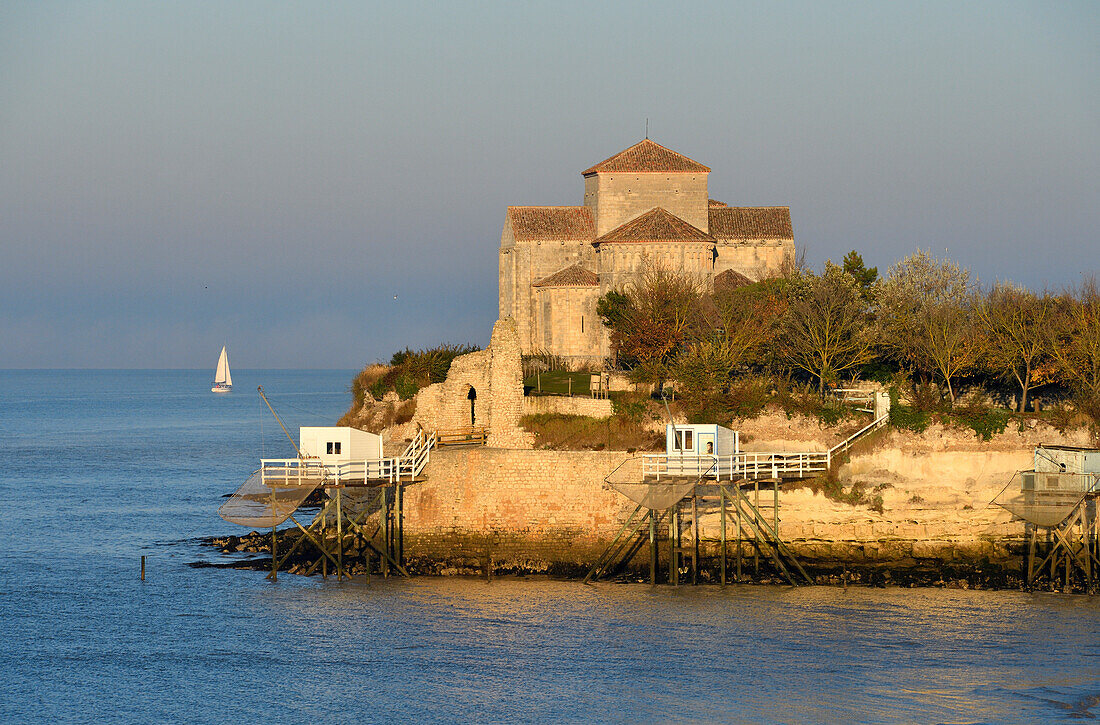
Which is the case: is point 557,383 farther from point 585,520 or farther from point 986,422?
point 986,422

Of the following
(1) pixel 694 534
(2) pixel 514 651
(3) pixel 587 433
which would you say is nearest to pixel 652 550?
(1) pixel 694 534

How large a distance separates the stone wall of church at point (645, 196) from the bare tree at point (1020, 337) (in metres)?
19.9

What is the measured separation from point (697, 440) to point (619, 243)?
24.9m

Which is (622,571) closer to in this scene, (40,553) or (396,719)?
(396,719)

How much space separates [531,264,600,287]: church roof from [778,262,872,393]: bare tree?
1512 centimetres

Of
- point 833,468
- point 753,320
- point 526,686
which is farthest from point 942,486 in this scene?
point 526,686

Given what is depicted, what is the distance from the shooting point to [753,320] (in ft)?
172

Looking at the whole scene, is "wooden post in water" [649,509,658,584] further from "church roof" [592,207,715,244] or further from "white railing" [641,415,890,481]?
"church roof" [592,207,715,244]

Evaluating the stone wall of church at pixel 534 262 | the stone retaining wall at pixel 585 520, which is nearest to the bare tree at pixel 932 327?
the stone retaining wall at pixel 585 520

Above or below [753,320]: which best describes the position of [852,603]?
below

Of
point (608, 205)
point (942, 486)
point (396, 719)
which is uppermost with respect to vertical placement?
point (608, 205)

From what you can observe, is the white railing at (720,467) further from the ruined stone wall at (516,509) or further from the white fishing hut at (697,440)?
the ruined stone wall at (516,509)

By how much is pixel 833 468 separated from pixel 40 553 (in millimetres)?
27009

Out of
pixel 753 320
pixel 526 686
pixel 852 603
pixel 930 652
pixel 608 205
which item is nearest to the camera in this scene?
pixel 526 686
